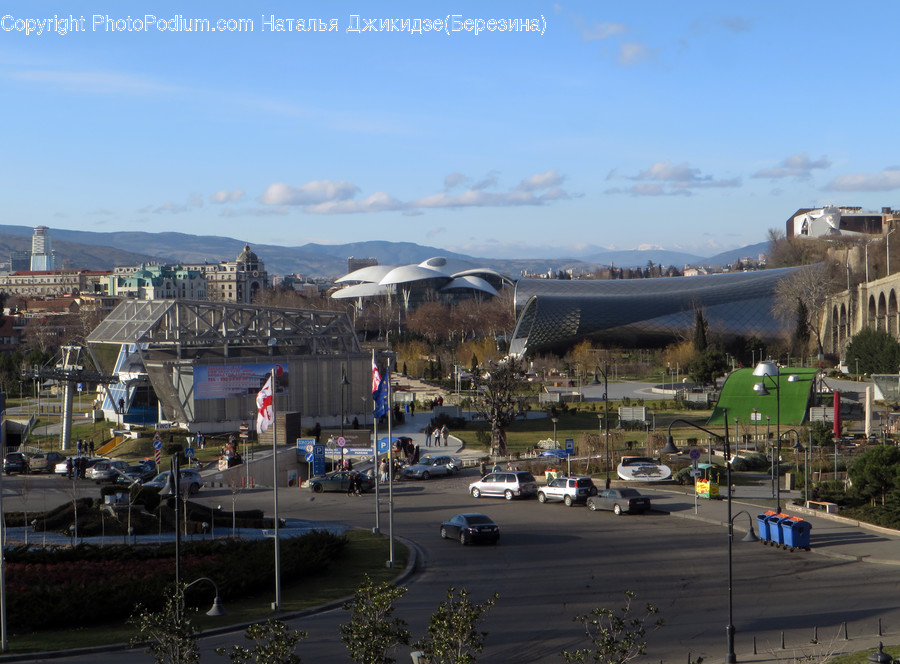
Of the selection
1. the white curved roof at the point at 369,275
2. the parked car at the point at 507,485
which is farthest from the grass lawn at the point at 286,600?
the white curved roof at the point at 369,275

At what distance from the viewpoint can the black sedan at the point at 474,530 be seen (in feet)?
77.5

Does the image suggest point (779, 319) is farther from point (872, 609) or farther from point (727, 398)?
point (872, 609)

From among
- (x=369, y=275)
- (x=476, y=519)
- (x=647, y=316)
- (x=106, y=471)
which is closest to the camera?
(x=476, y=519)

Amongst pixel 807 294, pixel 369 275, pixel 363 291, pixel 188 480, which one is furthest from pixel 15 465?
pixel 369 275

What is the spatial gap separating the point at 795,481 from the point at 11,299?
507 feet

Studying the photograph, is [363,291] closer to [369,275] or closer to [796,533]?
[369,275]

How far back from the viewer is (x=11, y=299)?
16300 cm

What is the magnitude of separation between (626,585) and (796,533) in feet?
17.0

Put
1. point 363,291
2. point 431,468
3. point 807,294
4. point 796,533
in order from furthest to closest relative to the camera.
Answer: point 363,291 < point 807,294 < point 431,468 < point 796,533

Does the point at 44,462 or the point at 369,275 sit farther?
the point at 369,275

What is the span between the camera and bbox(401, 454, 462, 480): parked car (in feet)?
118

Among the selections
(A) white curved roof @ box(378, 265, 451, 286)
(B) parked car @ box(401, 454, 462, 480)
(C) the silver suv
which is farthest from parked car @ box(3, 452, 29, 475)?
(A) white curved roof @ box(378, 265, 451, 286)

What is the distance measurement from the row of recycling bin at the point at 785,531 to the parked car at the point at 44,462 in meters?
26.8

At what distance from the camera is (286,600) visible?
60.7 ft
